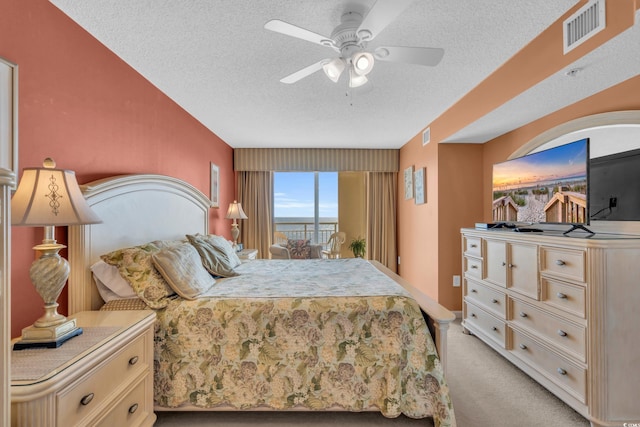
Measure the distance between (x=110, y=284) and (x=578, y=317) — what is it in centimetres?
289

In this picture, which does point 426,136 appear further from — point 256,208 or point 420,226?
point 256,208

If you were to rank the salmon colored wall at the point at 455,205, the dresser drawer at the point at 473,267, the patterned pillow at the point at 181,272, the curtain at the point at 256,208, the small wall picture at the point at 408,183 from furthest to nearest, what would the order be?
the curtain at the point at 256,208 < the small wall picture at the point at 408,183 < the salmon colored wall at the point at 455,205 < the dresser drawer at the point at 473,267 < the patterned pillow at the point at 181,272

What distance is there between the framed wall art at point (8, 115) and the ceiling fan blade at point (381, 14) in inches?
66.3

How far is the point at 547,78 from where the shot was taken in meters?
1.99

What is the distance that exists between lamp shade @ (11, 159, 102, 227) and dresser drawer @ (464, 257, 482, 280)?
3053mm

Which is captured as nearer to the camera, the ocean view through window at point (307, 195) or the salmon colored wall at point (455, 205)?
the salmon colored wall at point (455, 205)

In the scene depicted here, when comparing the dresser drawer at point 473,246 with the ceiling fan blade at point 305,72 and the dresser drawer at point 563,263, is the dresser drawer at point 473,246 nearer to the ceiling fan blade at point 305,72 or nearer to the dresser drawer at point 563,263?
the dresser drawer at point 563,263

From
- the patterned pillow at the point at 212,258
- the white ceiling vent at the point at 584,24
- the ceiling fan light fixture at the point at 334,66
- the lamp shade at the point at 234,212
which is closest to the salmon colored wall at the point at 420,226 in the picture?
the white ceiling vent at the point at 584,24

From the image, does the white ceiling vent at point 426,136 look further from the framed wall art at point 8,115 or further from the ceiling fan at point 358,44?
the framed wall art at point 8,115

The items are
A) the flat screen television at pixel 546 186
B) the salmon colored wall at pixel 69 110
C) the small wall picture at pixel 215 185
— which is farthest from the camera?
the small wall picture at pixel 215 185

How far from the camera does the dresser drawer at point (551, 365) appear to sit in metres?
1.79

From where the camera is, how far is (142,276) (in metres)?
1.86

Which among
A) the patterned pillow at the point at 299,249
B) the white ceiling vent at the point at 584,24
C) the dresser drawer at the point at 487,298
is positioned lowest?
the dresser drawer at the point at 487,298

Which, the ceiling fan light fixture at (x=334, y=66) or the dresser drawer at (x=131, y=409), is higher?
the ceiling fan light fixture at (x=334, y=66)
